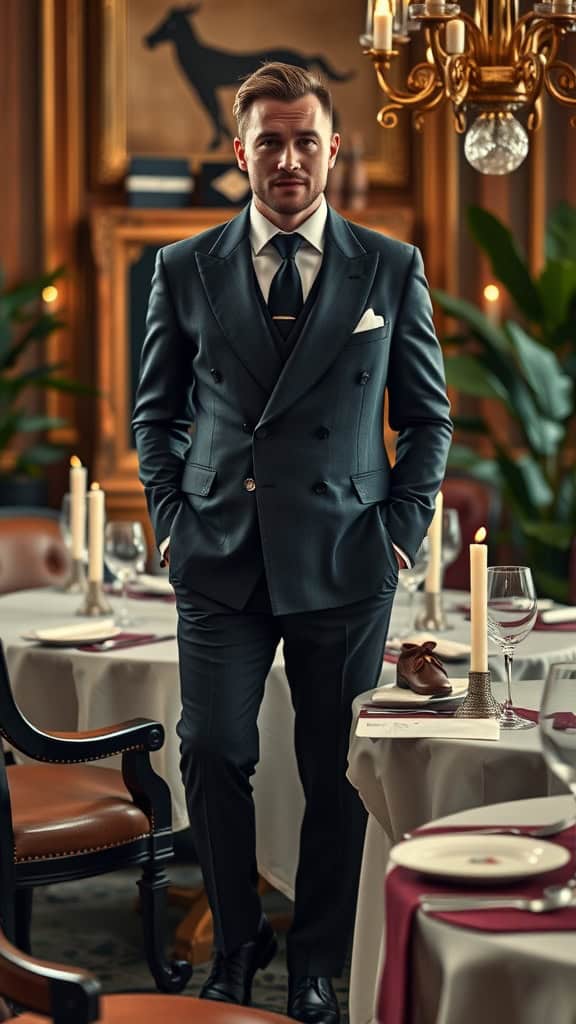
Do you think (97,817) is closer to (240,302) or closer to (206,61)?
(240,302)

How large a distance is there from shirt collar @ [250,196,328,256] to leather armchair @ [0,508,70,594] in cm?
163

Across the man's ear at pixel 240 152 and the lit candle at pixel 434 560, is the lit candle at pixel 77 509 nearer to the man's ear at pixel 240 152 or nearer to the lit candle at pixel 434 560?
the lit candle at pixel 434 560

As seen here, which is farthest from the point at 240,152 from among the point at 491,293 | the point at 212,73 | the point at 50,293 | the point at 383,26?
the point at 212,73

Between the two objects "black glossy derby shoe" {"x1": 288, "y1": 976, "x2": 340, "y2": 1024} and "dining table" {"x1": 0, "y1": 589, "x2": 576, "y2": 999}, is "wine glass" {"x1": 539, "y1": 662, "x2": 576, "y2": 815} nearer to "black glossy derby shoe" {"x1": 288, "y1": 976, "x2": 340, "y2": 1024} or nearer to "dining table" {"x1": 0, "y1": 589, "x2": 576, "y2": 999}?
"dining table" {"x1": 0, "y1": 589, "x2": 576, "y2": 999}

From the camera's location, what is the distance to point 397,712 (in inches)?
79.8

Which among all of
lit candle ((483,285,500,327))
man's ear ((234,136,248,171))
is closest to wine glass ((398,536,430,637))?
man's ear ((234,136,248,171))

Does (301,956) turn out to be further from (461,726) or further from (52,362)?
(52,362)

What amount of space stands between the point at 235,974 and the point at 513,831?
104 centimetres

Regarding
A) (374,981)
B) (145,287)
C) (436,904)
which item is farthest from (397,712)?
(145,287)

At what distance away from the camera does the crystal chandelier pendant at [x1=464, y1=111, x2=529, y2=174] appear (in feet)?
9.52

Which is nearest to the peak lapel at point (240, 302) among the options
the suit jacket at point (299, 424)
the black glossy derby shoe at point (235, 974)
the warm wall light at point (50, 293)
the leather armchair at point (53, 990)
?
the suit jacket at point (299, 424)

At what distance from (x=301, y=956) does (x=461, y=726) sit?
68cm

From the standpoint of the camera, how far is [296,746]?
244cm

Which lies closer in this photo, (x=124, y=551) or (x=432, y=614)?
(x=432, y=614)
